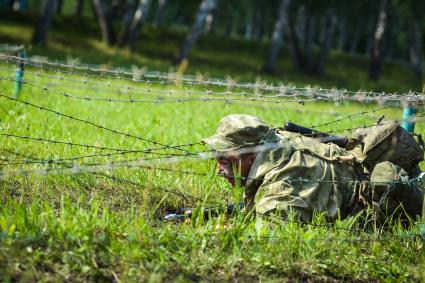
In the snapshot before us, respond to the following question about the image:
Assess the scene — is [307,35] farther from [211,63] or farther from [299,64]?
[211,63]

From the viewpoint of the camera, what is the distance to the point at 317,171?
4.66 m

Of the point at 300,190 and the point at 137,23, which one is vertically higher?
the point at 137,23

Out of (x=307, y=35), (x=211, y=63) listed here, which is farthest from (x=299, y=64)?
(x=211, y=63)

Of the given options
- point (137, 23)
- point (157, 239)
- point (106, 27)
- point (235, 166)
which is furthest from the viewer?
point (106, 27)

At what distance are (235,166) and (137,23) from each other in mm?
20798

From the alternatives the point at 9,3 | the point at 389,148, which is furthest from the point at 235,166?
the point at 9,3

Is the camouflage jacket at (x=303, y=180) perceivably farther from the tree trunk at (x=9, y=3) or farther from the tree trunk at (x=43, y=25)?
the tree trunk at (x=9, y=3)

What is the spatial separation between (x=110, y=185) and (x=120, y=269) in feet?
5.88

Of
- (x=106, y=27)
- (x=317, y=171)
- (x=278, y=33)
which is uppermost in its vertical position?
(x=278, y=33)

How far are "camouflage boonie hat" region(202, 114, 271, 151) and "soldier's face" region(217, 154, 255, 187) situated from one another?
0.09 meters

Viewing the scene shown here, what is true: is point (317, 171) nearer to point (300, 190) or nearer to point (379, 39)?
point (300, 190)

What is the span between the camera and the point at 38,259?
143 inches

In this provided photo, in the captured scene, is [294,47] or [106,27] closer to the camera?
[106,27]

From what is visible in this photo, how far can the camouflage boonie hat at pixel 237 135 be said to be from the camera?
4.71 m
